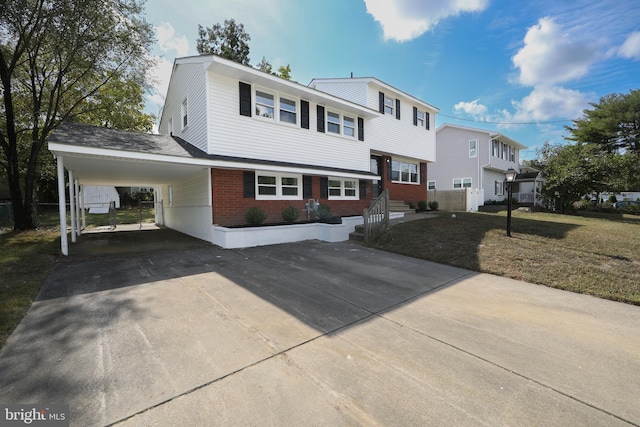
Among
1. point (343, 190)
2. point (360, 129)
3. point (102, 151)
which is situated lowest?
point (343, 190)

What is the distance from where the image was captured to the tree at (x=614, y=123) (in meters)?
27.5

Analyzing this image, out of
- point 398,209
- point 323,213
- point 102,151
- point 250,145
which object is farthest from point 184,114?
point 398,209

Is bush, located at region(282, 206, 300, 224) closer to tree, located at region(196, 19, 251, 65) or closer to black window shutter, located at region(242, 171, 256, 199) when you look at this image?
black window shutter, located at region(242, 171, 256, 199)

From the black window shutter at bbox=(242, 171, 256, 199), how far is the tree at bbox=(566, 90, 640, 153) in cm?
3703

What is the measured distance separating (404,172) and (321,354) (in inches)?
646

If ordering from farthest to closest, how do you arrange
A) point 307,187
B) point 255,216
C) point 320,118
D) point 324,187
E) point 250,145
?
point 324,187
point 320,118
point 307,187
point 250,145
point 255,216

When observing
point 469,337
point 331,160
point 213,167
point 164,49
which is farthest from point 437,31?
point 469,337

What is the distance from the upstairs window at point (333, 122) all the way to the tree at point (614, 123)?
3214 centimetres

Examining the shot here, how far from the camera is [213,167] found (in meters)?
9.21

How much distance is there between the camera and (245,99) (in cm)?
1012

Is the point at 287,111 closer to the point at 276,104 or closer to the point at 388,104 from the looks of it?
the point at 276,104

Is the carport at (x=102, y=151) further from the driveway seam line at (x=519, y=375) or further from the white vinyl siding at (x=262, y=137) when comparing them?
the driveway seam line at (x=519, y=375)

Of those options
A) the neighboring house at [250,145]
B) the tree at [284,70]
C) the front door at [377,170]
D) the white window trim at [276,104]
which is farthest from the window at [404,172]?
the tree at [284,70]

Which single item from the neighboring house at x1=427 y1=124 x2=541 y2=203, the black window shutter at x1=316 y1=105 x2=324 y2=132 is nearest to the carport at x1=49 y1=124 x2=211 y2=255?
the black window shutter at x1=316 y1=105 x2=324 y2=132
